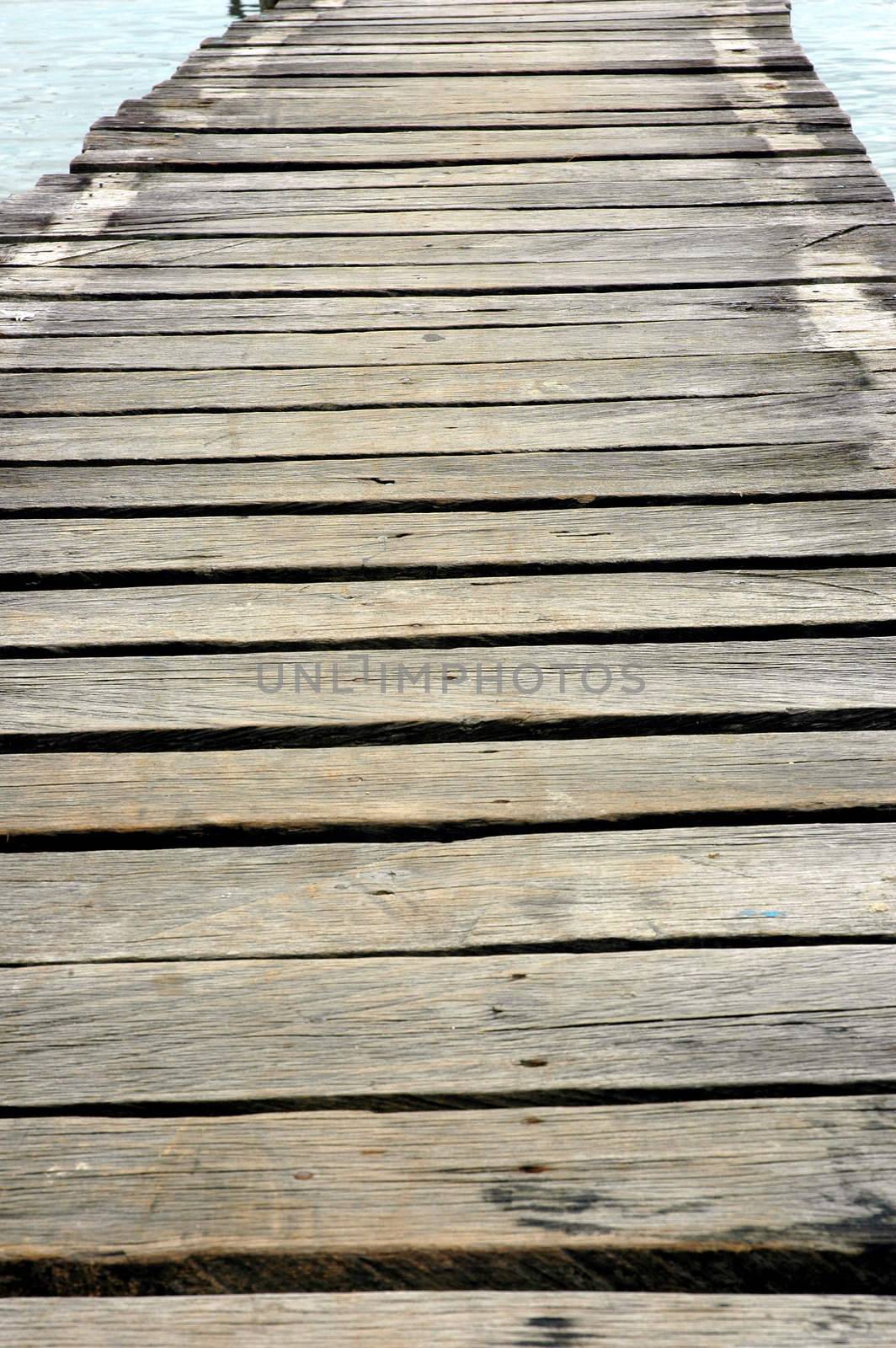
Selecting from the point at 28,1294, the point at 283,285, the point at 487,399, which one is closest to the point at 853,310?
the point at 487,399

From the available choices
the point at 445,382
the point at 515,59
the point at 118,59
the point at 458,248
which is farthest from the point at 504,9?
the point at 118,59

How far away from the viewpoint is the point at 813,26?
970 cm

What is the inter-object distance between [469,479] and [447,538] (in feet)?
0.65

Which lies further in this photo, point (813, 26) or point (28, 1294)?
point (813, 26)

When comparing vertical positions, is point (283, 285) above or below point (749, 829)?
above

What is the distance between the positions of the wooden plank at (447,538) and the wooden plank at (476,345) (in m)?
0.58

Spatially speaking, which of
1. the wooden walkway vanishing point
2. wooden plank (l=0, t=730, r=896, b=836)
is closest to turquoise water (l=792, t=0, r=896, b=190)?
the wooden walkway vanishing point

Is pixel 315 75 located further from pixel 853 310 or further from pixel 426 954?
pixel 426 954

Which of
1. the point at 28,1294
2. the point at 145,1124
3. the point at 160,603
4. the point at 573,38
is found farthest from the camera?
the point at 573,38

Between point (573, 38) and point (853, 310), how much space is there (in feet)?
8.79

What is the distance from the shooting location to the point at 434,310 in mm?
2797

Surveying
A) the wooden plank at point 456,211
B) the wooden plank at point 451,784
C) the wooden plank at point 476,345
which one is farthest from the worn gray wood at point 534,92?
the wooden plank at point 451,784

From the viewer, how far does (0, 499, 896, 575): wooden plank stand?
1952 mm

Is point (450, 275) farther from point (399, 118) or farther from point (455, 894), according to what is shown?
point (455, 894)
